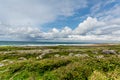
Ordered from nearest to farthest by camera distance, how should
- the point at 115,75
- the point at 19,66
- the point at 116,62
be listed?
the point at 115,75 → the point at 116,62 → the point at 19,66

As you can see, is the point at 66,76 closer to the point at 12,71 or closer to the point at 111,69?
the point at 111,69

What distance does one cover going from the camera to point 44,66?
2225 cm

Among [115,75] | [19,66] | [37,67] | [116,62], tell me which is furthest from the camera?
[19,66]

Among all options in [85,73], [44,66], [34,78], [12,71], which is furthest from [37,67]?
[85,73]

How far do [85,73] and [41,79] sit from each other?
569 centimetres

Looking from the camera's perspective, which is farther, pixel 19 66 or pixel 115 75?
pixel 19 66

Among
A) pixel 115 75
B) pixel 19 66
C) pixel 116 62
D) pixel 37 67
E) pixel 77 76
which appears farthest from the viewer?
pixel 19 66

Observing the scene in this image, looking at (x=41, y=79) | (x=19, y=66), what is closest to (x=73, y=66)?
(x=41, y=79)

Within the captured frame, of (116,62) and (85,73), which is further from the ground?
(116,62)

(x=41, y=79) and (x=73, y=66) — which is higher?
(x=73, y=66)

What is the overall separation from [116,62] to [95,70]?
10.8 ft

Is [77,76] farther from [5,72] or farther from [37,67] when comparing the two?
[5,72]

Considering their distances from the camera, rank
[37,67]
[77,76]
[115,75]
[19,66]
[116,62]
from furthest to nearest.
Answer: [19,66], [37,67], [116,62], [77,76], [115,75]

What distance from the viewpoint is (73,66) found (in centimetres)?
2022
